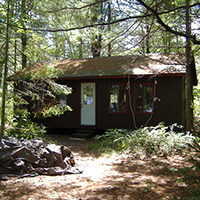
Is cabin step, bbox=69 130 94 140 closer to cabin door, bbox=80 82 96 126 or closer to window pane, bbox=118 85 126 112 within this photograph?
cabin door, bbox=80 82 96 126

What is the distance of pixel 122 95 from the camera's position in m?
10.4

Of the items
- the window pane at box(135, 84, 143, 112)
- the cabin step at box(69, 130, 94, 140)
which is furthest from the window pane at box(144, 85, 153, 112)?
the cabin step at box(69, 130, 94, 140)

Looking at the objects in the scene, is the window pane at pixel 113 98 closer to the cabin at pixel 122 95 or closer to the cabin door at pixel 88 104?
the cabin at pixel 122 95

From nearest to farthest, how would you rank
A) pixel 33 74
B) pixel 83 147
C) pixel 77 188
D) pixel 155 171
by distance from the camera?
pixel 77 188 < pixel 155 171 < pixel 33 74 < pixel 83 147

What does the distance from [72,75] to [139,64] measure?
3.40 metres

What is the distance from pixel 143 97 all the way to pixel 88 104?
112 inches

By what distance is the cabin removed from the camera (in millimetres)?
9469

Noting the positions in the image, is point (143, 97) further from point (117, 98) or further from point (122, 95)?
point (117, 98)

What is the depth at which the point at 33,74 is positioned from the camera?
695cm

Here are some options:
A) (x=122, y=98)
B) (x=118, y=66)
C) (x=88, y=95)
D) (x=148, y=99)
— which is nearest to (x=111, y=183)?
(x=148, y=99)

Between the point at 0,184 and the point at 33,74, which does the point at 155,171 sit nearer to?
the point at 0,184

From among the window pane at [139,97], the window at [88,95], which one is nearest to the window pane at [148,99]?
the window pane at [139,97]

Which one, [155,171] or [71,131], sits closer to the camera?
[155,171]

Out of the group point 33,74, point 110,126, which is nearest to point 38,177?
point 33,74
